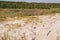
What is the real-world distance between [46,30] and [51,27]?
164 millimetres

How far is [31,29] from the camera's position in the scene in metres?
3.71

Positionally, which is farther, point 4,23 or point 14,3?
point 14,3

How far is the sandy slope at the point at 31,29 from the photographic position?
3.49 m

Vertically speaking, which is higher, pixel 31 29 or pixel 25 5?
pixel 31 29

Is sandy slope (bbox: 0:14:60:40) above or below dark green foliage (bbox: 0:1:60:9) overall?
above

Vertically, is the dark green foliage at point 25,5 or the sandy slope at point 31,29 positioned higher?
the sandy slope at point 31,29

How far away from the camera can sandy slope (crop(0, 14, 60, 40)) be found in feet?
11.5

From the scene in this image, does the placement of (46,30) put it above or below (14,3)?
above

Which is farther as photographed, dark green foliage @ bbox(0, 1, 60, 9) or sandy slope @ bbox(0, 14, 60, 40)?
dark green foliage @ bbox(0, 1, 60, 9)

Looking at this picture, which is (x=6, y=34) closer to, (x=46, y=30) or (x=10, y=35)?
(x=10, y=35)

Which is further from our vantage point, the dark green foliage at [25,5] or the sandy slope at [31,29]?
the dark green foliage at [25,5]

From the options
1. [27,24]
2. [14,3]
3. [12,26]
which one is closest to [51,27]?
[27,24]

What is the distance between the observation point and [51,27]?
3.82 metres

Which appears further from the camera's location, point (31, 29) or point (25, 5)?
point (25, 5)
